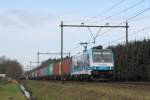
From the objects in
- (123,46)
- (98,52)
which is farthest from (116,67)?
(98,52)

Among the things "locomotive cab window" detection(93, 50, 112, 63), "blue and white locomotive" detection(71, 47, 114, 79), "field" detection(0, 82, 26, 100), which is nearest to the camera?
"blue and white locomotive" detection(71, 47, 114, 79)

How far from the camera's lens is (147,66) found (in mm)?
46688

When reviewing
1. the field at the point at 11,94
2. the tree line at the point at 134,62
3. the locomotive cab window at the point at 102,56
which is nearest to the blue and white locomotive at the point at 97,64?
the locomotive cab window at the point at 102,56

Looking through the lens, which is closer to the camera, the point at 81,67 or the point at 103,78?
the point at 103,78

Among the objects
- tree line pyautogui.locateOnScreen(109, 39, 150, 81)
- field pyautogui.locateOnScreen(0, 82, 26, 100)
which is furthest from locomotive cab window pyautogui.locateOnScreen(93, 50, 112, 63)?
field pyautogui.locateOnScreen(0, 82, 26, 100)

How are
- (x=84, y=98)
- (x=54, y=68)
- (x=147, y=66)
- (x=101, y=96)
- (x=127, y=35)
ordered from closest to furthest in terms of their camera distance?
(x=101, y=96), (x=84, y=98), (x=147, y=66), (x=127, y=35), (x=54, y=68)

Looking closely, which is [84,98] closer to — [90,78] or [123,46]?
[90,78]

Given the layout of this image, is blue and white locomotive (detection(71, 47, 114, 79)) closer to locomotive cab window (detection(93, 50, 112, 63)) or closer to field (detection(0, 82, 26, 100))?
locomotive cab window (detection(93, 50, 112, 63))

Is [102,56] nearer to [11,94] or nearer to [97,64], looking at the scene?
[97,64]

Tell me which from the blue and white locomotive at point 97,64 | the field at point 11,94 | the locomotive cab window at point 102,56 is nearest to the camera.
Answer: the blue and white locomotive at point 97,64

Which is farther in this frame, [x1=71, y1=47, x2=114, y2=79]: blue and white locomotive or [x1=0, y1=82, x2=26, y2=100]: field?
[x1=0, y1=82, x2=26, y2=100]: field

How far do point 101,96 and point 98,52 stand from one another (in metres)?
28.4

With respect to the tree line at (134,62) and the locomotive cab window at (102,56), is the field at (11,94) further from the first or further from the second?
the tree line at (134,62)

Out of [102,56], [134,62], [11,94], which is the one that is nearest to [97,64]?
[102,56]
